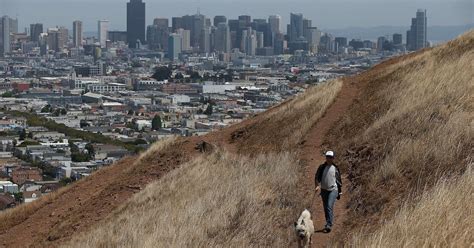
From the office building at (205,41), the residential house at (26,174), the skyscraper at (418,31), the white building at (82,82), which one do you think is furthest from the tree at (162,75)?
the residential house at (26,174)

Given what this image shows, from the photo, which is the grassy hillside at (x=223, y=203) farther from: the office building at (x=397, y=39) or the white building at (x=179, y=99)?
the office building at (x=397, y=39)

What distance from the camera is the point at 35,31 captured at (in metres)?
153

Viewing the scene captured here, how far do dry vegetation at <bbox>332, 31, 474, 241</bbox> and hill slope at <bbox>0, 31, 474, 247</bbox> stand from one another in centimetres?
2

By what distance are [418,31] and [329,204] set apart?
109 metres

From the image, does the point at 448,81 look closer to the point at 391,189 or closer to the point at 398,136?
the point at 398,136

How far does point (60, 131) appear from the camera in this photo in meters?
52.1

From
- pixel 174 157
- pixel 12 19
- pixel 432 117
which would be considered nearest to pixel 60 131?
pixel 174 157

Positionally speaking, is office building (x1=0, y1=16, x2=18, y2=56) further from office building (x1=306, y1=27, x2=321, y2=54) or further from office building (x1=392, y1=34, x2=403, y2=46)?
office building (x1=392, y1=34, x2=403, y2=46)

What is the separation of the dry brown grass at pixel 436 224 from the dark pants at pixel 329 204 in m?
1.23

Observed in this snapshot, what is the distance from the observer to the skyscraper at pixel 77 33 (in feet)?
504

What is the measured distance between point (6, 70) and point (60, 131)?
202 feet

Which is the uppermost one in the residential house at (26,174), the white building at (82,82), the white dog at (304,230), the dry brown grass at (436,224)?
the dry brown grass at (436,224)

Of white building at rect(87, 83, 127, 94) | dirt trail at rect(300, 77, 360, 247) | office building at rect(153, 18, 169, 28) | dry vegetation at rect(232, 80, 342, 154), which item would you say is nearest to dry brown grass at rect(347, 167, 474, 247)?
dirt trail at rect(300, 77, 360, 247)

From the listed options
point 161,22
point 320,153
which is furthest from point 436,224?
point 161,22
